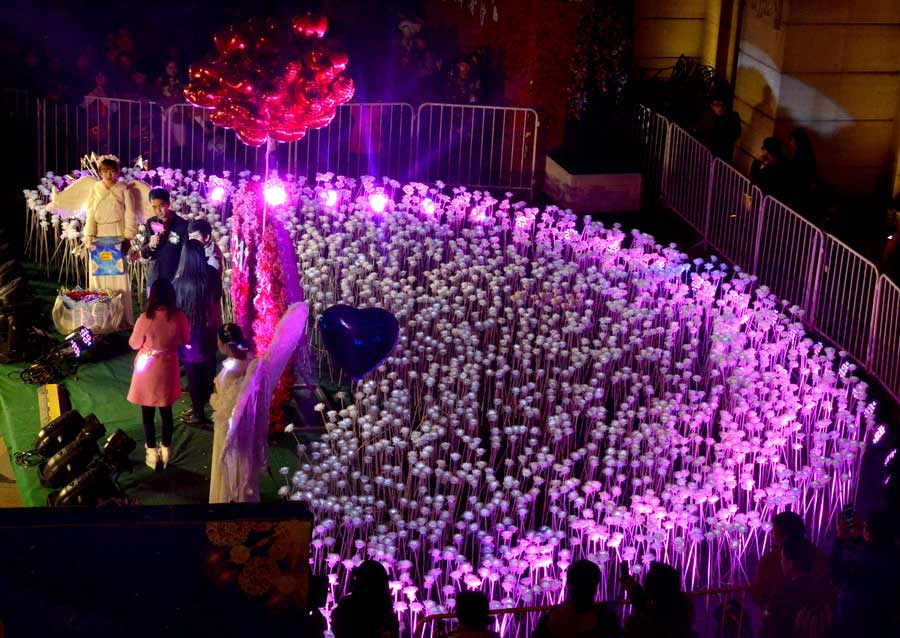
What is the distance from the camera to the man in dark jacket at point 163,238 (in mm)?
11273

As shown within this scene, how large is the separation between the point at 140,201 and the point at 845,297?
572 cm

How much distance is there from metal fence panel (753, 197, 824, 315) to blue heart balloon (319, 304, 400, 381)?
437cm

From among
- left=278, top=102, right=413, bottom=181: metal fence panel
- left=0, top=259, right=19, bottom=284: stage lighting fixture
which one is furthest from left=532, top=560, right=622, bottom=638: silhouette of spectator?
left=278, top=102, right=413, bottom=181: metal fence panel

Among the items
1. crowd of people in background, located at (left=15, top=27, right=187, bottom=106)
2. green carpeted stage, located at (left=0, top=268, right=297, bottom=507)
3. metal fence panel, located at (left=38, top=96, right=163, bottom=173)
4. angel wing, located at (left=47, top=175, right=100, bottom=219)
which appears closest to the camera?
green carpeted stage, located at (left=0, top=268, right=297, bottom=507)

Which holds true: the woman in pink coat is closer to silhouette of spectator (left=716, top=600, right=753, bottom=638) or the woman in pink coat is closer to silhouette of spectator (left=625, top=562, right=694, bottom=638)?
silhouette of spectator (left=716, top=600, right=753, bottom=638)

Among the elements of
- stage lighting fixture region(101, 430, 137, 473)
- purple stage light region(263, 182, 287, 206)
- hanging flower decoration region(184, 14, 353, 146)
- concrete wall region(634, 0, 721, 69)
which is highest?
concrete wall region(634, 0, 721, 69)

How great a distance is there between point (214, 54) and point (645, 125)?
699 centimetres

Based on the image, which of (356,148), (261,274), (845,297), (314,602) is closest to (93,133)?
(356,148)

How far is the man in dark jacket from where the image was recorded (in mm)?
11273

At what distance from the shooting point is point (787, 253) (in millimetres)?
13633

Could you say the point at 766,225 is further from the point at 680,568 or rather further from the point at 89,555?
the point at 89,555

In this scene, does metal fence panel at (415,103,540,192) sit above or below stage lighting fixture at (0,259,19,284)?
above

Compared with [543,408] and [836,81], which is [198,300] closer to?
[543,408]

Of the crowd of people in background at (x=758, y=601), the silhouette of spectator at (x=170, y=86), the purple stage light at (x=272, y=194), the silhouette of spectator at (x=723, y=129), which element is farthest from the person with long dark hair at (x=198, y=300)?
the silhouette of spectator at (x=723, y=129)
